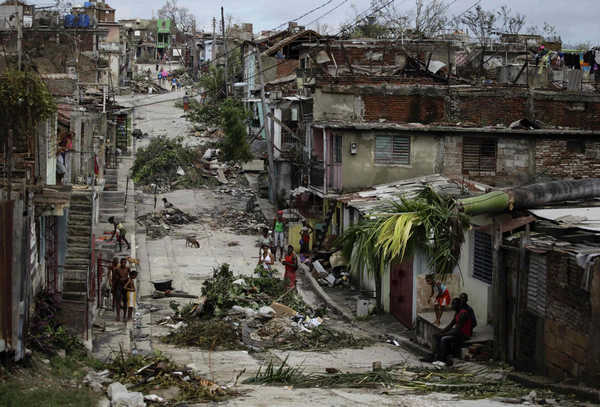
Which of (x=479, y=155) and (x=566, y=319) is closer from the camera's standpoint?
(x=566, y=319)

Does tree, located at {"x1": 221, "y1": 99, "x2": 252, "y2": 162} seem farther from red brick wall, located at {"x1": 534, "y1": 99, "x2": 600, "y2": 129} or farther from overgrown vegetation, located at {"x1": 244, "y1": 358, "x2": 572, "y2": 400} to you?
overgrown vegetation, located at {"x1": 244, "y1": 358, "x2": 572, "y2": 400}

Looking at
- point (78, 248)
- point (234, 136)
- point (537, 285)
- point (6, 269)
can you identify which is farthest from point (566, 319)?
point (234, 136)

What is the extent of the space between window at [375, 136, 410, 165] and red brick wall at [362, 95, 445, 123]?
105cm

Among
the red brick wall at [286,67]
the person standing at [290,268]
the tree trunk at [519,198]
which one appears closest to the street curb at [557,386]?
the tree trunk at [519,198]

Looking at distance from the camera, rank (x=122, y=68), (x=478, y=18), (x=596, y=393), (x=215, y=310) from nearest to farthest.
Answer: (x=596, y=393) → (x=215, y=310) → (x=478, y=18) → (x=122, y=68)

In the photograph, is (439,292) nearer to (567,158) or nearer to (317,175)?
(317,175)

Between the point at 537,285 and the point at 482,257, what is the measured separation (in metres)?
3.17

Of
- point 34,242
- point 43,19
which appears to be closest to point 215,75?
point 43,19

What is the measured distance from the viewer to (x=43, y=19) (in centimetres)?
2939

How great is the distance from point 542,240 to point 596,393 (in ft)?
9.98

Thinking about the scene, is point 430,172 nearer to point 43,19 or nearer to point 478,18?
point 43,19

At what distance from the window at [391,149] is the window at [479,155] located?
2.04m

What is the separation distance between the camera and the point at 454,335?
14.5 metres

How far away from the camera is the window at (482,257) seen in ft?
52.3
